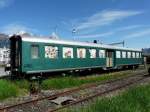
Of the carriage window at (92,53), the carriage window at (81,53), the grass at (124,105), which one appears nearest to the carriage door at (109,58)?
the carriage window at (92,53)

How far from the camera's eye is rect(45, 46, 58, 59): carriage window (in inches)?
→ 815

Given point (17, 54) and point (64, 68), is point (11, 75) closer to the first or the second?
point (17, 54)

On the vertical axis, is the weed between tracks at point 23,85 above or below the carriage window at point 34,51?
below

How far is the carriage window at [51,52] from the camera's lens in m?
20.7

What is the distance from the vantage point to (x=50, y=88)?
17.3 m

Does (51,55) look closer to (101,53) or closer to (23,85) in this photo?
(23,85)

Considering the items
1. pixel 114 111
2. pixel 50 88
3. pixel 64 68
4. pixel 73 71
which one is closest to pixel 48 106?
pixel 114 111

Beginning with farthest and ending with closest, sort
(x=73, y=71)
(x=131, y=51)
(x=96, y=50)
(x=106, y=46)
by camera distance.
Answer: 1. (x=131, y=51)
2. (x=106, y=46)
3. (x=96, y=50)
4. (x=73, y=71)

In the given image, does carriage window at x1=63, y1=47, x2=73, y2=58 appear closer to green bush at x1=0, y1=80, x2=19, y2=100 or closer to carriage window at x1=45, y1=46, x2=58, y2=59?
carriage window at x1=45, y1=46, x2=58, y2=59

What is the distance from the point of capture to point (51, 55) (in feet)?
69.5

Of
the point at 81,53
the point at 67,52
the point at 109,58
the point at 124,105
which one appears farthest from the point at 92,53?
the point at 124,105

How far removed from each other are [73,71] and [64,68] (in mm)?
1914

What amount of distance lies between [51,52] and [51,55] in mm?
200

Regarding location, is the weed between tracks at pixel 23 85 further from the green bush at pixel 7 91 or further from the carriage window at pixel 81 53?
the carriage window at pixel 81 53
